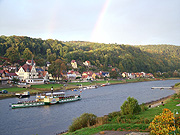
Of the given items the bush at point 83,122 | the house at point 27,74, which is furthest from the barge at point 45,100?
the house at point 27,74

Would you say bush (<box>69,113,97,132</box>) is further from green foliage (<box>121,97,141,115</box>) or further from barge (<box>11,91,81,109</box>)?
barge (<box>11,91,81,109</box>)

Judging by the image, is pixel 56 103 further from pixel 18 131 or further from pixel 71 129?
pixel 71 129

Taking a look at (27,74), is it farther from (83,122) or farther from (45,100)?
(83,122)

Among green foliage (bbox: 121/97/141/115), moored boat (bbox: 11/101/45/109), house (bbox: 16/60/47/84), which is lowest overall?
moored boat (bbox: 11/101/45/109)

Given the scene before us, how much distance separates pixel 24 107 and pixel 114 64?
507 ft

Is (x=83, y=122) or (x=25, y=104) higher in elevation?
(x=83, y=122)

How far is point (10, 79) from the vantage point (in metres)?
87.3

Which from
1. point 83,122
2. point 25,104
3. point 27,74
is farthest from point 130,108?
point 27,74

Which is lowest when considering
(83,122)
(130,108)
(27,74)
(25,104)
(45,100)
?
(25,104)

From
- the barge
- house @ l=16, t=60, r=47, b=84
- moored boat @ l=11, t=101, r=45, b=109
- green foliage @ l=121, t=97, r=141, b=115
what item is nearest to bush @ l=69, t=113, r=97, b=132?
green foliage @ l=121, t=97, r=141, b=115

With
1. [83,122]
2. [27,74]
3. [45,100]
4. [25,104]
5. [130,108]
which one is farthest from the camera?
[27,74]

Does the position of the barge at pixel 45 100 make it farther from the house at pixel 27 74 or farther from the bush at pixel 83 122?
the house at pixel 27 74

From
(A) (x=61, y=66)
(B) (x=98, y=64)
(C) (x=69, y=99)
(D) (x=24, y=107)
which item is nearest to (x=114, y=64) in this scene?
(B) (x=98, y=64)

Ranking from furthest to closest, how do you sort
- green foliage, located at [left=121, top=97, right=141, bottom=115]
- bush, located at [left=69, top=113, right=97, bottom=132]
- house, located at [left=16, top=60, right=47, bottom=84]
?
house, located at [left=16, top=60, right=47, bottom=84]
green foliage, located at [left=121, top=97, right=141, bottom=115]
bush, located at [left=69, top=113, right=97, bottom=132]
